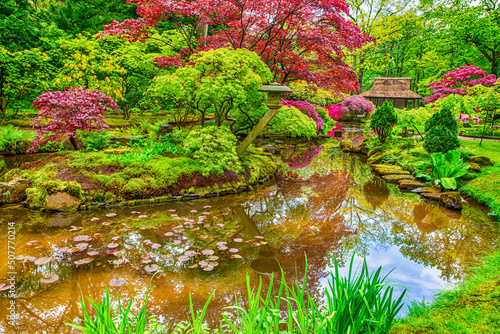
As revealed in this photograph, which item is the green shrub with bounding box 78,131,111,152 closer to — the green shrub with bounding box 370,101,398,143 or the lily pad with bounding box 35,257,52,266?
the lily pad with bounding box 35,257,52,266

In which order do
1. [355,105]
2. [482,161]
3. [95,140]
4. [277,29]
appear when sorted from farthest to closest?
[355,105] < [277,29] < [482,161] < [95,140]

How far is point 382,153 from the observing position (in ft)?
32.2

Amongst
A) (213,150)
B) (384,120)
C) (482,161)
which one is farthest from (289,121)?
(482,161)

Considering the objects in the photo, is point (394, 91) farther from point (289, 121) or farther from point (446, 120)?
point (289, 121)

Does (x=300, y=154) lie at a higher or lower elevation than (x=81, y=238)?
lower

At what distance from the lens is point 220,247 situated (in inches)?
143

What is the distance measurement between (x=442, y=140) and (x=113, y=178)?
7878 mm

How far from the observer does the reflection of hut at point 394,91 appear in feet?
79.7

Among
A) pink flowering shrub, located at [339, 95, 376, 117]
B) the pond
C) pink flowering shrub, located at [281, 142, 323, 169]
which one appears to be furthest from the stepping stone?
pink flowering shrub, located at [339, 95, 376, 117]

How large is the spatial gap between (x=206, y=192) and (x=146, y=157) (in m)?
1.51

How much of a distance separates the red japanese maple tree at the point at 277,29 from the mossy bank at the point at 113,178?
10.1 feet

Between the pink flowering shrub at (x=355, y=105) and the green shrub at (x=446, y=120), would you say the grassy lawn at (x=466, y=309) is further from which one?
the pink flowering shrub at (x=355, y=105)

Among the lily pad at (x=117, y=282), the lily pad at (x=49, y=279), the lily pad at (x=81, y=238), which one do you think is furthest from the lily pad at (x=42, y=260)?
the lily pad at (x=117, y=282)

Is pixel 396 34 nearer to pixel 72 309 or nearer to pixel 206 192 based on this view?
pixel 206 192
